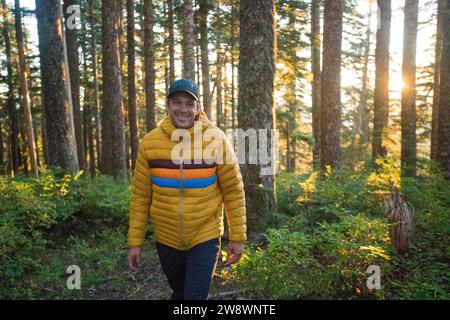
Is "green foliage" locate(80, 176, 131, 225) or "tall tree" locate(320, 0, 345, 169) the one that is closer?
"green foliage" locate(80, 176, 131, 225)

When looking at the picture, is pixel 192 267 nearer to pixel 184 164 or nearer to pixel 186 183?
pixel 186 183

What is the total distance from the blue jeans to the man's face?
49.4 inches

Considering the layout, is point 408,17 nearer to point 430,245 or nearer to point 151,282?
point 430,245

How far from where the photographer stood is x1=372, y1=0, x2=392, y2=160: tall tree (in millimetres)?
13812

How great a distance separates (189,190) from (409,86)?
10917 millimetres

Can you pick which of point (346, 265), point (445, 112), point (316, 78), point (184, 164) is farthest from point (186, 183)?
point (316, 78)

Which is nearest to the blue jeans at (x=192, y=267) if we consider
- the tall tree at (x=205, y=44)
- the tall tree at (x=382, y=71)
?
the tall tree at (x=382, y=71)

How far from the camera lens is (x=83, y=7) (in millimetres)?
21156

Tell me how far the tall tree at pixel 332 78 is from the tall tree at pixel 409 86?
2404 mm

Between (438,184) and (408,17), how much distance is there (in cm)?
645

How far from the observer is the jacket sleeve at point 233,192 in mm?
3422

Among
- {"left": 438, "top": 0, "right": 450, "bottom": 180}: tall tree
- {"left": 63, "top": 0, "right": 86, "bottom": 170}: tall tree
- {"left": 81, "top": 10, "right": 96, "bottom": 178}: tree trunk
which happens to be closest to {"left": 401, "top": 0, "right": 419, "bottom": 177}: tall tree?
{"left": 438, "top": 0, "right": 450, "bottom": 180}: tall tree

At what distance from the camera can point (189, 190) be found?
3.32 meters

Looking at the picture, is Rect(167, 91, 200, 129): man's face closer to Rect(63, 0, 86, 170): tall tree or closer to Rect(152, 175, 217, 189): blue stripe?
Rect(152, 175, 217, 189): blue stripe
